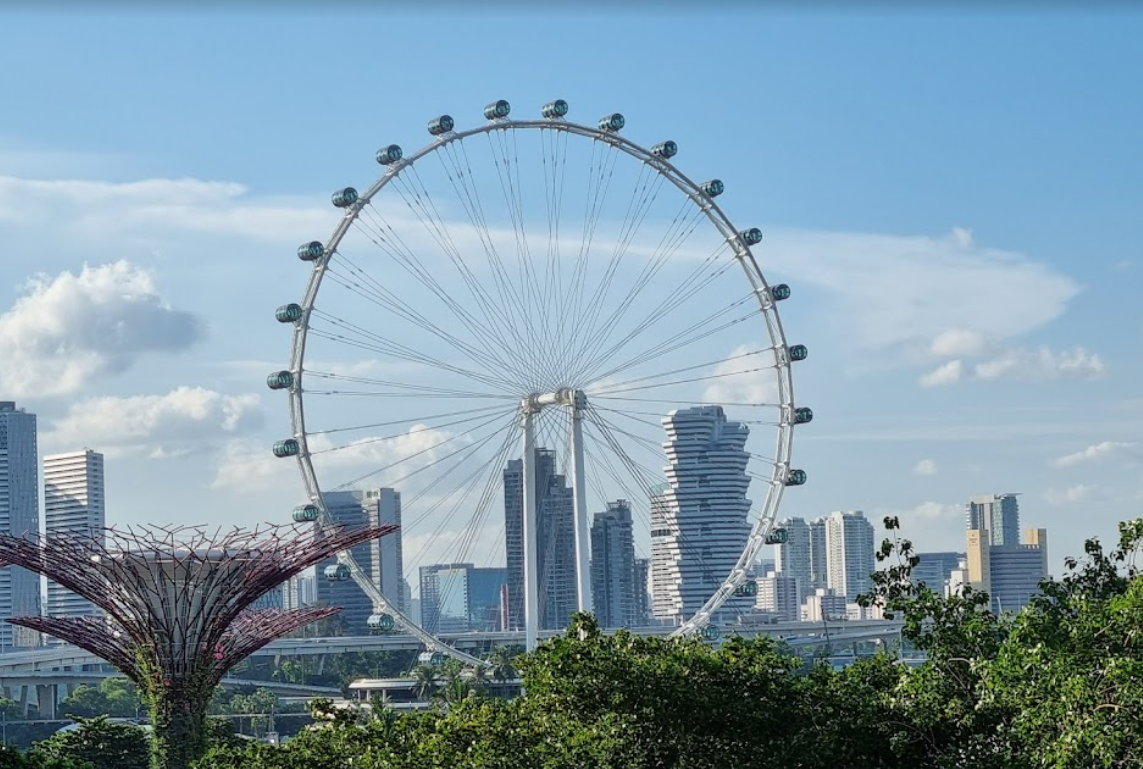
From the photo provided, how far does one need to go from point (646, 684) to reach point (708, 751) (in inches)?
52.8

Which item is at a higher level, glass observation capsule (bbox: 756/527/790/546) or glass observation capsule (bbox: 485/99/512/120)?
glass observation capsule (bbox: 485/99/512/120)

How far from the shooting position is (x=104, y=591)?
136 feet

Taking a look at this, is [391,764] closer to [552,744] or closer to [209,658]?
[552,744]

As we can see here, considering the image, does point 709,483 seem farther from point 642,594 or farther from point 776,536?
point 776,536

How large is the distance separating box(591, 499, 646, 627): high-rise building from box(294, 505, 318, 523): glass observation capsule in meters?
129

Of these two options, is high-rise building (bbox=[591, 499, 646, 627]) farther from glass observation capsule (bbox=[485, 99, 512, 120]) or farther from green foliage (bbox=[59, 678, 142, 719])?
glass observation capsule (bbox=[485, 99, 512, 120])

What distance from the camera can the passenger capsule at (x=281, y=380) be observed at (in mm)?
56125

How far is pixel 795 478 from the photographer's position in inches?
2512

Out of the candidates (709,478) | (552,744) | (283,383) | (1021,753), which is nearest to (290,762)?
(552,744)

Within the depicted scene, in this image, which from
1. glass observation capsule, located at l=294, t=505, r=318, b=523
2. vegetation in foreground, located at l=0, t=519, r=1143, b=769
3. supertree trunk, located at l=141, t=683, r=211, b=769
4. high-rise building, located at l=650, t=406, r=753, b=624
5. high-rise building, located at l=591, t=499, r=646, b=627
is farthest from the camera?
high-rise building, located at l=591, t=499, r=646, b=627

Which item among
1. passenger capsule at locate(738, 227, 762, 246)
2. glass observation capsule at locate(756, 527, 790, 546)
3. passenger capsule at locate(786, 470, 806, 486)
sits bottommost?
glass observation capsule at locate(756, 527, 790, 546)

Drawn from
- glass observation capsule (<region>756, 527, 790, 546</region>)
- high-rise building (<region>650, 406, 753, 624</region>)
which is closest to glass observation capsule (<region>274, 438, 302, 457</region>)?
glass observation capsule (<region>756, 527, 790, 546</region>)

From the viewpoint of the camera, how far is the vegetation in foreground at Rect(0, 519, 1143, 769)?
22.4 m

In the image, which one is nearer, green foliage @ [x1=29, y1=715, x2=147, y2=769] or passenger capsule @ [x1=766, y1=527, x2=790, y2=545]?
green foliage @ [x1=29, y1=715, x2=147, y2=769]
